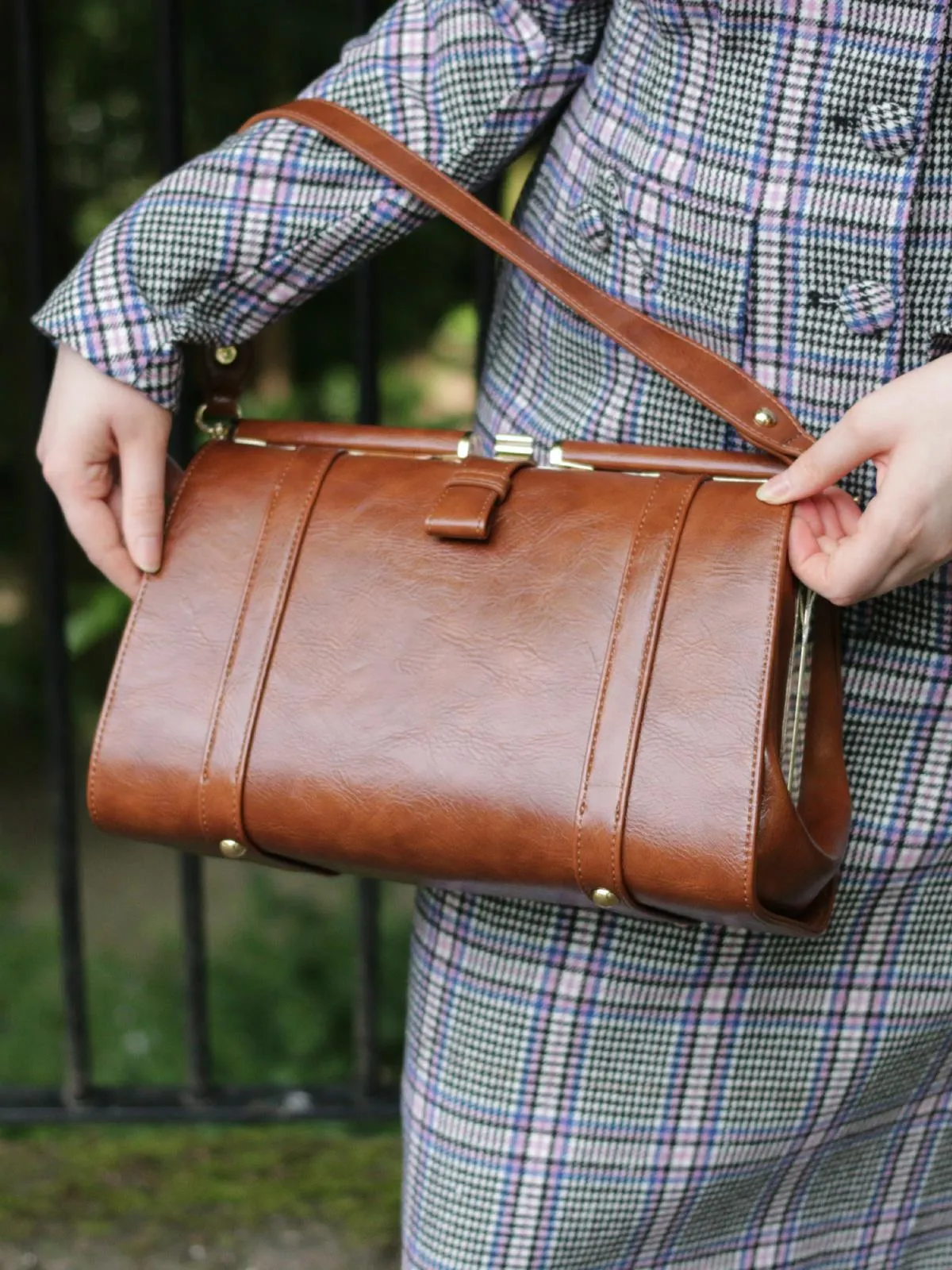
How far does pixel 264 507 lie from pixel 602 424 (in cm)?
27

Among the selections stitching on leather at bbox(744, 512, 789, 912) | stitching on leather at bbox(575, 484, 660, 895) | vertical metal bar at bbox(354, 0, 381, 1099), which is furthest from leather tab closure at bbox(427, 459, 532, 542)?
vertical metal bar at bbox(354, 0, 381, 1099)

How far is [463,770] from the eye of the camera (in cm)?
104

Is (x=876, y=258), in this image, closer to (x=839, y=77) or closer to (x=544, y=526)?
(x=839, y=77)

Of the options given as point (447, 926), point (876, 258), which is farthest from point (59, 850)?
point (876, 258)

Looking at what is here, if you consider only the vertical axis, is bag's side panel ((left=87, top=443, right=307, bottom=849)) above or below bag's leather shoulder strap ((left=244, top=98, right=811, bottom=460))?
below

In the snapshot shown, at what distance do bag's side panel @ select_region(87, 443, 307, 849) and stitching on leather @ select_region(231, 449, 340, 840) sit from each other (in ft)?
0.11

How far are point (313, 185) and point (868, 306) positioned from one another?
1.48 ft

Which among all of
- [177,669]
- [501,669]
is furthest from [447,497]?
[177,669]

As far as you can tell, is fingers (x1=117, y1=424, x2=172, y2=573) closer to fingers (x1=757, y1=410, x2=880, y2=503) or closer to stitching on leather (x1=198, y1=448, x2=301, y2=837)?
stitching on leather (x1=198, y1=448, x2=301, y2=837)

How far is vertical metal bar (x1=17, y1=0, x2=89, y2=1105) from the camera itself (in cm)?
163

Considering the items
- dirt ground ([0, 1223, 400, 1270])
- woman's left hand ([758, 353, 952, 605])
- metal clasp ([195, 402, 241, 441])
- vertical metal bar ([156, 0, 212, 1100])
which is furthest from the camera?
dirt ground ([0, 1223, 400, 1270])

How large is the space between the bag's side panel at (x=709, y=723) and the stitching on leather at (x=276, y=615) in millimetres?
296

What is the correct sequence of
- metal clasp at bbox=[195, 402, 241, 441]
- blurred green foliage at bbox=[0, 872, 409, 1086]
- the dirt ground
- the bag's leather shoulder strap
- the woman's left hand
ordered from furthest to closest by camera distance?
1. blurred green foliage at bbox=[0, 872, 409, 1086]
2. the dirt ground
3. metal clasp at bbox=[195, 402, 241, 441]
4. the bag's leather shoulder strap
5. the woman's left hand

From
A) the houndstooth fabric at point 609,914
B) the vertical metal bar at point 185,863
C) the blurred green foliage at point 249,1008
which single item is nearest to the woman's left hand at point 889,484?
the houndstooth fabric at point 609,914
